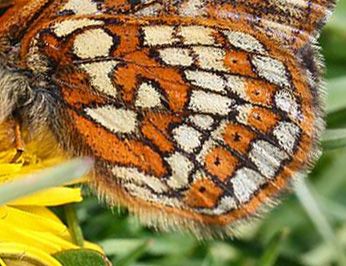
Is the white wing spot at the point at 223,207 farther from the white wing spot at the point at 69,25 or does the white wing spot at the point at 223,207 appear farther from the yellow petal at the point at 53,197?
the white wing spot at the point at 69,25

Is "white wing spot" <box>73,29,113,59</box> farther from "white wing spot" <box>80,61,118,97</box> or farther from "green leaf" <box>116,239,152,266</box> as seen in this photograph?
"green leaf" <box>116,239,152,266</box>

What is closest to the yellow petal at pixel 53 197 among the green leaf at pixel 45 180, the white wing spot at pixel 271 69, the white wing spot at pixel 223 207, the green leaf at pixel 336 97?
the white wing spot at pixel 223 207

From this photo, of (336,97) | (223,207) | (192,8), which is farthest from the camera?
(336,97)

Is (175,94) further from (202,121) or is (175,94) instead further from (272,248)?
(272,248)

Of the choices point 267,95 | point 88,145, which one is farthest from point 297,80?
point 88,145

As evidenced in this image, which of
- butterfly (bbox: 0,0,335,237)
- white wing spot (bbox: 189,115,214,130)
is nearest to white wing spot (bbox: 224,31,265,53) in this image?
butterfly (bbox: 0,0,335,237)

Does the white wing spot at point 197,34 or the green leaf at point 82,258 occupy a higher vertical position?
the white wing spot at point 197,34

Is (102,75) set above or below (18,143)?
above

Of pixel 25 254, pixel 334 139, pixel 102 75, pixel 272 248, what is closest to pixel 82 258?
pixel 25 254
